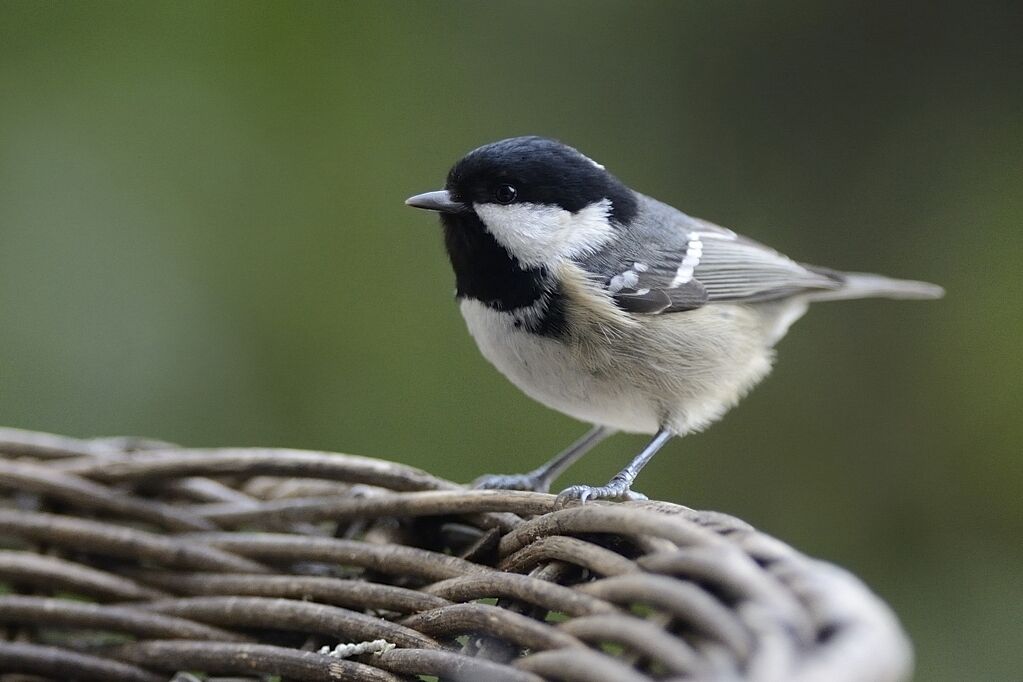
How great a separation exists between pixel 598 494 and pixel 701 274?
55cm

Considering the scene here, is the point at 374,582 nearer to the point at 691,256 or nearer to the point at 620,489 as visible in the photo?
the point at 620,489

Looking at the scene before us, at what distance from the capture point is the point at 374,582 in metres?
1.05

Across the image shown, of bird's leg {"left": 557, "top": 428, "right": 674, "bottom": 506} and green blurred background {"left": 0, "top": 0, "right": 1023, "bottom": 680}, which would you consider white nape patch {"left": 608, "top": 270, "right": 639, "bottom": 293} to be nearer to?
bird's leg {"left": 557, "top": 428, "right": 674, "bottom": 506}

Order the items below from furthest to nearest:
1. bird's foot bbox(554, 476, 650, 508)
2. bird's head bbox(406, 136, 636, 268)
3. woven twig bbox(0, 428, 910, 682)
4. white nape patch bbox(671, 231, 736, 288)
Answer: white nape patch bbox(671, 231, 736, 288)
bird's head bbox(406, 136, 636, 268)
bird's foot bbox(554, 476, 650, 508)
woven twig bbox(0, 428, 910, 682)

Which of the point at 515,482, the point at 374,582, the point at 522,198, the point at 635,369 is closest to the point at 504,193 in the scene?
the point at 522,198

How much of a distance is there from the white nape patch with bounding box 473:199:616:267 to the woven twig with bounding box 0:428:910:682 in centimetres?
35

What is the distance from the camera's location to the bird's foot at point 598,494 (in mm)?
938

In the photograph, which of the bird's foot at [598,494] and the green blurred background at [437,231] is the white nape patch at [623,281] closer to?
the bird's foot at [598,494]

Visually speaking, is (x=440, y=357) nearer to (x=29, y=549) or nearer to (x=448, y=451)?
(x=448, y=451)

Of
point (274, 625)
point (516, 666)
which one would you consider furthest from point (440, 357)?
point (516, 666)

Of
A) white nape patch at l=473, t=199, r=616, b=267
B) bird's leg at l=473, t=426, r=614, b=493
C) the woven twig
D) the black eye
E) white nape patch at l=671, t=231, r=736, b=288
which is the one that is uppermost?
the black eye

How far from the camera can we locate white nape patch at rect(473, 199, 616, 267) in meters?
1.30

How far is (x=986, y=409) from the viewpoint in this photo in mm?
2256

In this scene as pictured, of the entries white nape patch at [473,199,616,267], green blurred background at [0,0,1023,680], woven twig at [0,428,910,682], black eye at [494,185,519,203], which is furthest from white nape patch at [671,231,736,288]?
green blurred background at [0,0,1023,680]
